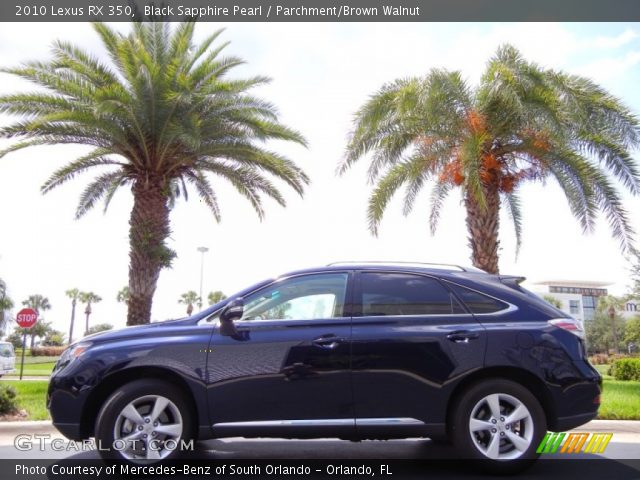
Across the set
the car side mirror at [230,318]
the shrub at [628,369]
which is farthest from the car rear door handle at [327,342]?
the shrub at [628,369]

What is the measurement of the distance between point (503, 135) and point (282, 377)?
31.8 feet

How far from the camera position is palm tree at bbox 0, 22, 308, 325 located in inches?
452

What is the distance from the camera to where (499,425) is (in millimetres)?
4348

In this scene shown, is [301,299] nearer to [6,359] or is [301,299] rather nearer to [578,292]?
[6,359]

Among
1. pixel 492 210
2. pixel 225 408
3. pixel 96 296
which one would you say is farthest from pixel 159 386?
pixel 96 296

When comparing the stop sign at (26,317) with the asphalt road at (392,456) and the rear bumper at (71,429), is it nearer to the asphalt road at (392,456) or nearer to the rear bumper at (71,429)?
the asphalt road at (392,456)

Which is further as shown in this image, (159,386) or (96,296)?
(96,296)

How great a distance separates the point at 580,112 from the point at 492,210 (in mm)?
2848

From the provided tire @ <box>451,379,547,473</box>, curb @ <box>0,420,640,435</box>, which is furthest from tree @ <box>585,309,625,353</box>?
tire @ <box>451,379,547,473</box>

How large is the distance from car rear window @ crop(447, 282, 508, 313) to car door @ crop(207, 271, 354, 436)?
42.1 inches

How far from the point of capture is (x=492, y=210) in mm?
12539

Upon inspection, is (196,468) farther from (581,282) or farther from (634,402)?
(581,282)

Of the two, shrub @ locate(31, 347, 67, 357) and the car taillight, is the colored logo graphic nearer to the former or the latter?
the car taillight

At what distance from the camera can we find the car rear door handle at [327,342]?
14.6 feet
